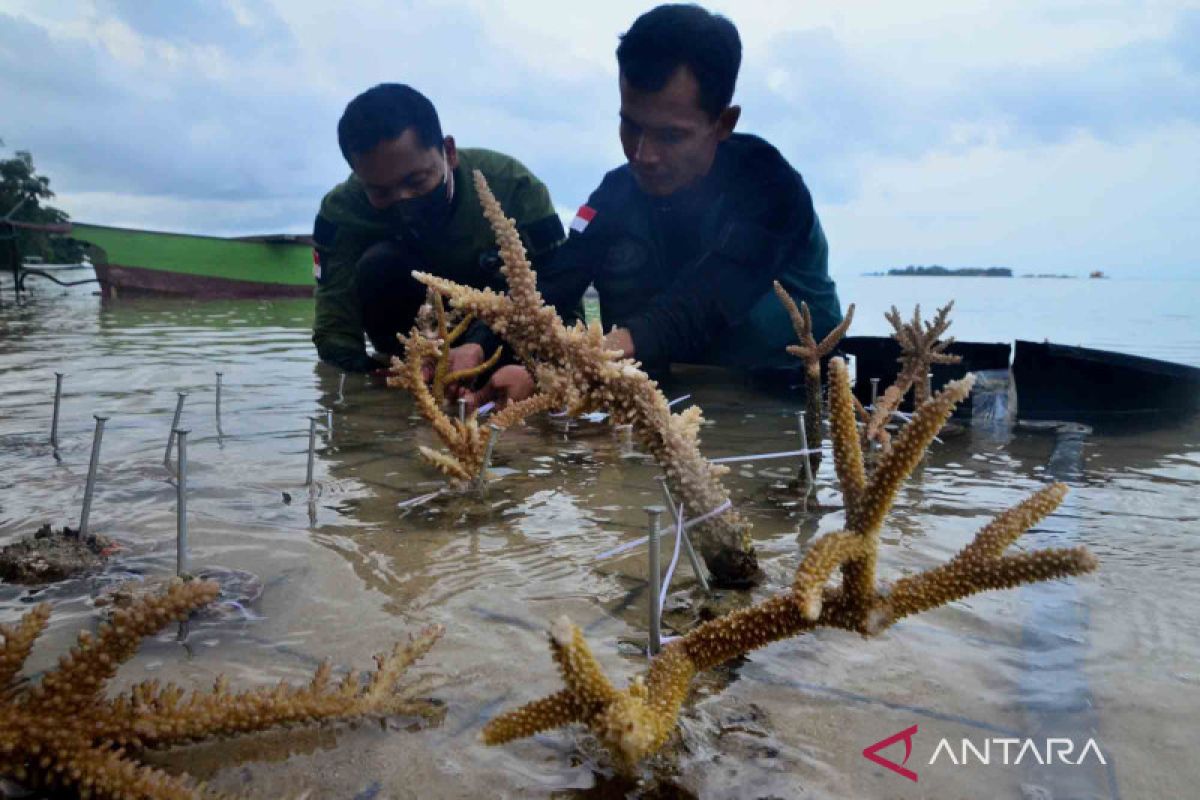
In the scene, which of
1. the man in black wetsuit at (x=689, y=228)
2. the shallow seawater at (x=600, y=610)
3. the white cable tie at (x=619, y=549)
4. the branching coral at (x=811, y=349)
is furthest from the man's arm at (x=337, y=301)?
the white cable tie at (x=619, y=549)

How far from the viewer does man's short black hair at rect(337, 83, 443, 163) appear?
419 centimetres

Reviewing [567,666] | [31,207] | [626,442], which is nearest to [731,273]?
[626,442]

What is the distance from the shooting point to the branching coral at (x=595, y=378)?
1.75 m

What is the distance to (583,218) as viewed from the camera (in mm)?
4969

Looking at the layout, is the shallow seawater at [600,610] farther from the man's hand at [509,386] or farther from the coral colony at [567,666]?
the man's hand at [509,386]

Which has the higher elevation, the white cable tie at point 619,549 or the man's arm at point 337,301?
the man's arm at point 337,301

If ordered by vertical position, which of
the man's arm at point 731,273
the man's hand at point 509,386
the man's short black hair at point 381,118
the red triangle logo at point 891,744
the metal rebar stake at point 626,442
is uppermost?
the man's short black hair at point 381,118

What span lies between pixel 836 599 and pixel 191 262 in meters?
17.7

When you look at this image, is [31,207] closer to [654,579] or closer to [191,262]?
[191,262]

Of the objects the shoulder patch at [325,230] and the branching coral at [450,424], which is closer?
the branching coral at [450,424]

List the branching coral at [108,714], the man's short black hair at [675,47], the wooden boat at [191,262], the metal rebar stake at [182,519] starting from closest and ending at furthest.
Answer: the branching coral at [108,714] < the metal rebar stake at [182,519] < the man's short black hair at [675,47] < the wooden boat at [191,262]

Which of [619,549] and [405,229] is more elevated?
[405,229]

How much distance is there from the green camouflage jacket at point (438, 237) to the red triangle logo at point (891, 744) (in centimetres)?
392

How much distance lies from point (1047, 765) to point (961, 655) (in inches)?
13.7
